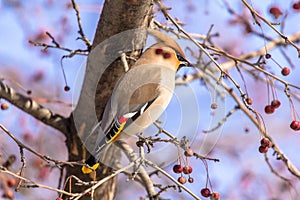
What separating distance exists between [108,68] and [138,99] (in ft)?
0.65

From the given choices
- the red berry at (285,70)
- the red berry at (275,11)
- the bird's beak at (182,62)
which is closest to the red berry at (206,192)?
the red berry at (285,70)

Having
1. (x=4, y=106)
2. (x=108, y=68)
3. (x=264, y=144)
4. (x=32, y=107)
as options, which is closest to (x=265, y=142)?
(x=264, y=144)

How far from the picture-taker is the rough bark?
213 centimetres

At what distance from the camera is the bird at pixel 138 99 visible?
2312mm

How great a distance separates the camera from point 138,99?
7.94ft

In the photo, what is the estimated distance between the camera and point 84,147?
8.25 ft

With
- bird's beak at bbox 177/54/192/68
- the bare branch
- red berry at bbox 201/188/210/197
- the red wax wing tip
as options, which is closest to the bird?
the red wax wing tip

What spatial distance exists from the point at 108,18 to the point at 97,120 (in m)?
0.49

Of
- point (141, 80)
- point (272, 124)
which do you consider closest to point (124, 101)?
point (141, 80)

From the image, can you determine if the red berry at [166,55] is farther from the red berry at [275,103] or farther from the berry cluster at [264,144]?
the berry cluster at [264,144]

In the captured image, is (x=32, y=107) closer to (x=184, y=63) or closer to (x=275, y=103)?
(x=184, y=63)

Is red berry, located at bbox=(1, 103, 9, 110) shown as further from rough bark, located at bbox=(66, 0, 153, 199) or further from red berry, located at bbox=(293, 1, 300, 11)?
red berry, located at bbox=(293, 1, 300, 11)

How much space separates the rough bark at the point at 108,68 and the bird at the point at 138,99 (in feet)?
0.18

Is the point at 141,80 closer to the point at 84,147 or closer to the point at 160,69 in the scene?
the point at 160,69
